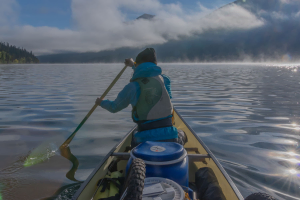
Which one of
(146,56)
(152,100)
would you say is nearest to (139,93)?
(152,100)

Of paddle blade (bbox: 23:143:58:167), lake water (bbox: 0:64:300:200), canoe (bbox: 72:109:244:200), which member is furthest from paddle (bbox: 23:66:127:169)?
canoe (bbox: 72:109:244:200)

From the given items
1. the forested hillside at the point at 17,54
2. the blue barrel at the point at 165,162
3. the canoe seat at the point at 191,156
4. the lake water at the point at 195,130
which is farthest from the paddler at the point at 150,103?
the forested hillside at the point at 17,54

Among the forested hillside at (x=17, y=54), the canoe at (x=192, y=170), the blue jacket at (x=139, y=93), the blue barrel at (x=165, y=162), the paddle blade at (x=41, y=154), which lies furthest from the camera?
the forested hillside at (x=17, y=54)

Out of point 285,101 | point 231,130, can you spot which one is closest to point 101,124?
point 231,130

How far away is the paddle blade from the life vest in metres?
3.17

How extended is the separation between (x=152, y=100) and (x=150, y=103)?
6cm

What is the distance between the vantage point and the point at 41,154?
18.3 ft

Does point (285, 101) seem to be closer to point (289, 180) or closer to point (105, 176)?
point (289, 180)

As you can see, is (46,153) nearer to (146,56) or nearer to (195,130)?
(146,56)

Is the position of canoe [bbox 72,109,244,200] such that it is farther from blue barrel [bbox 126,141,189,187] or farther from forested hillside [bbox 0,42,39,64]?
forested hillside [bbox 0,42,39,64]

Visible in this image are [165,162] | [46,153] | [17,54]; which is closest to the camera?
[165,162]

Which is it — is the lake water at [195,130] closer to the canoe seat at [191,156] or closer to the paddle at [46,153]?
the paddle at [46,153]

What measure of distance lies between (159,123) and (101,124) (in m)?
5.17

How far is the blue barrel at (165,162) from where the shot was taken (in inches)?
99.0
